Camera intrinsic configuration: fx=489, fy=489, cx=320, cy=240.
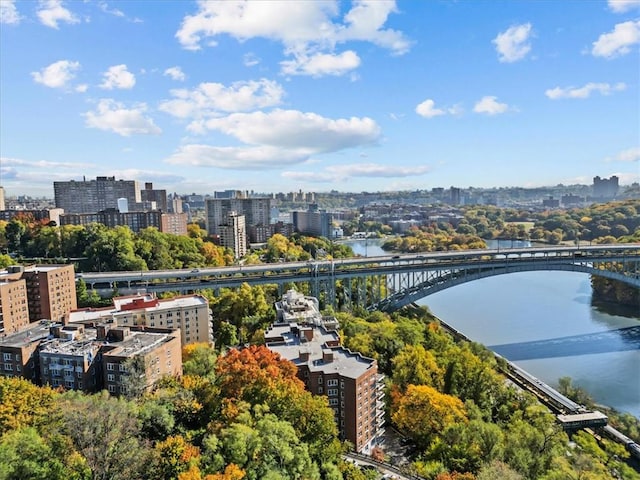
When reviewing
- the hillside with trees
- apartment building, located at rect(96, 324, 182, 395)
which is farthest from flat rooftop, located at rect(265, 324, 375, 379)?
apartment building, located at rect(96, 324, 182, 395)

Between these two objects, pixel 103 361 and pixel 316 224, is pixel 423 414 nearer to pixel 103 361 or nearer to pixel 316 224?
pixel 103 361

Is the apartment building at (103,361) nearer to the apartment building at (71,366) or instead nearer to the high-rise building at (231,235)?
the apartment building at (71,366)

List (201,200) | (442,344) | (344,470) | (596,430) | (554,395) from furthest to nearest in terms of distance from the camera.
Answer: (201,200), (442,344), (554,395), (596,430), (344,470)

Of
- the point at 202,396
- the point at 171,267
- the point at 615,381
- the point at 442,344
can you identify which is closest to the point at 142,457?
the point at 202,396

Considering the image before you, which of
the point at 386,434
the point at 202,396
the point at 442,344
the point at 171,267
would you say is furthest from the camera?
the point at 171,267

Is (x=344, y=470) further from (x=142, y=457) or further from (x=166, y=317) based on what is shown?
(x=166, y=317)

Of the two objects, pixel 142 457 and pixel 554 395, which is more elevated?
pixel 142 457

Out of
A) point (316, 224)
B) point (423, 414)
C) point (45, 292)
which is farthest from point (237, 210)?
point (423, 414)
